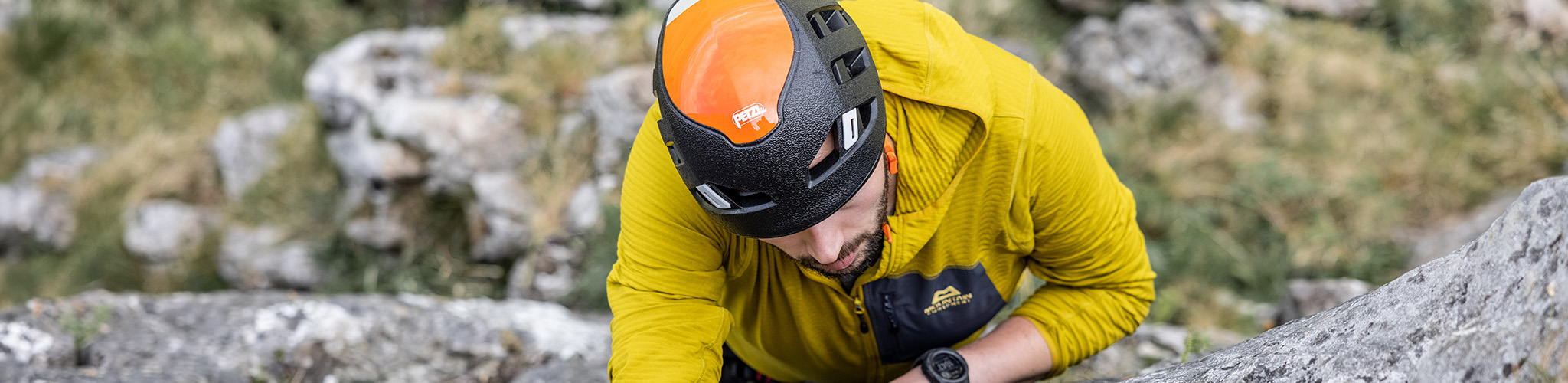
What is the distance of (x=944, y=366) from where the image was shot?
2.37 meters

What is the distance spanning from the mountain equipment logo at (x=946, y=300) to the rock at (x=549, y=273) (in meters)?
3.74

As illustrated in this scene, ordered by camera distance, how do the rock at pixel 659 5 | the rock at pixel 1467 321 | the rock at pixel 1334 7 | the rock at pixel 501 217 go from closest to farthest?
the rock at pixel 1467 321 → the rock at pixel 501 217 → the rock at pixel 659 5 → the rock at pixel 1334 7

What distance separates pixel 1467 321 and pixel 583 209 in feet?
17.3

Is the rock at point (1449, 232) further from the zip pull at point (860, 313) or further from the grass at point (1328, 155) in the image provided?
the zip pull at point (860, 313)

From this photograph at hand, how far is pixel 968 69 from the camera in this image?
1925 mm

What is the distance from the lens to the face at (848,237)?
2.02m

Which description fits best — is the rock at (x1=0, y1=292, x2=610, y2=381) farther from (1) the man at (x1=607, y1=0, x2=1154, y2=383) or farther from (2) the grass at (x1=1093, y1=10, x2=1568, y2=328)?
(2) the grass at (x1=1093, y1=10, x2=1568, y2=328)

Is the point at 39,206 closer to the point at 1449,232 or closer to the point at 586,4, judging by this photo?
the point at 586,4

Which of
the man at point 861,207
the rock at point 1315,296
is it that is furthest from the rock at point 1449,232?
the man at point 861,207

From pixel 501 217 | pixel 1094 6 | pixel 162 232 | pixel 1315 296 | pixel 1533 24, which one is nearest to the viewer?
pixel 1315 296

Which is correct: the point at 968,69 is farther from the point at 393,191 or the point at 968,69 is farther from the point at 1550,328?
the point at 393,191

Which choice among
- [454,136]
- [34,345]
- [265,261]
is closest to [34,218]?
[265,261]

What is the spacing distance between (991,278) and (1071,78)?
18.9 ft

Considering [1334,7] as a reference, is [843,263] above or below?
above
